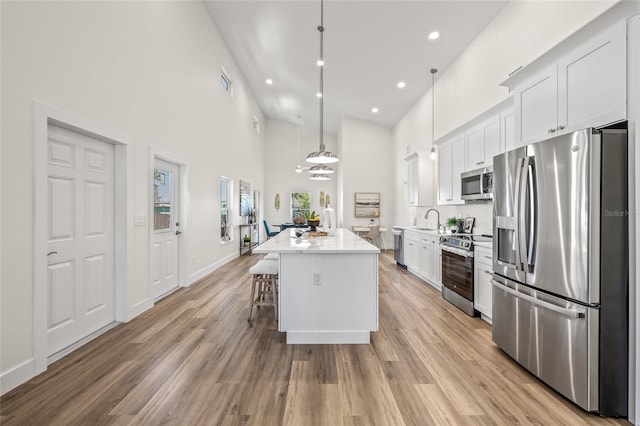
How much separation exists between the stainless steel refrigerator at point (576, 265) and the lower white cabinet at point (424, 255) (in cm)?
234

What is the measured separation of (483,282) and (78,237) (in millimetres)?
4085

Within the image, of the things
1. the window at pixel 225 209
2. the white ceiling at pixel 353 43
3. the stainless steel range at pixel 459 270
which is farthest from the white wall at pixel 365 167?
the stainless steel range at pixel 459 270

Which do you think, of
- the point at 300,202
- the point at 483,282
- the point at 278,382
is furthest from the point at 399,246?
the point at 300,202

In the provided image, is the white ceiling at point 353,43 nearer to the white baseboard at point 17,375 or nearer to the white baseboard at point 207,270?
the white baseboard at point 207,270

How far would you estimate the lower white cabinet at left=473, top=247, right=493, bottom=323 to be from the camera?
3.19 metres

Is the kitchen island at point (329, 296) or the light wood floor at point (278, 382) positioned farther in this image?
the kitchen island at point (329, 296)

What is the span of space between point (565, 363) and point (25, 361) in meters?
3.68

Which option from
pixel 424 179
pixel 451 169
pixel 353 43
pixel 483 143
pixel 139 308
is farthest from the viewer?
pixel 424 179

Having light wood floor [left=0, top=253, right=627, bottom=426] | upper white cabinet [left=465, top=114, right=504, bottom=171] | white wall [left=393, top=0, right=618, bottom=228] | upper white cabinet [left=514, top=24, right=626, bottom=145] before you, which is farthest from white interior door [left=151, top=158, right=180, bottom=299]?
white wall [left=393, top=0, right=618, bottom=228]

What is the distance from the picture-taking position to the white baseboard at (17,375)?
1977 mm

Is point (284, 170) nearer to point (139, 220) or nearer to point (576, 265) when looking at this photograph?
point (139, 220)

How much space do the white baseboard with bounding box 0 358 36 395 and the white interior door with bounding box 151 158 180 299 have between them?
164 cm

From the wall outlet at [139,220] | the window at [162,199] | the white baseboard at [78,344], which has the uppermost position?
the window at [162,199]

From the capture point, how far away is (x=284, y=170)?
11.9 meters
